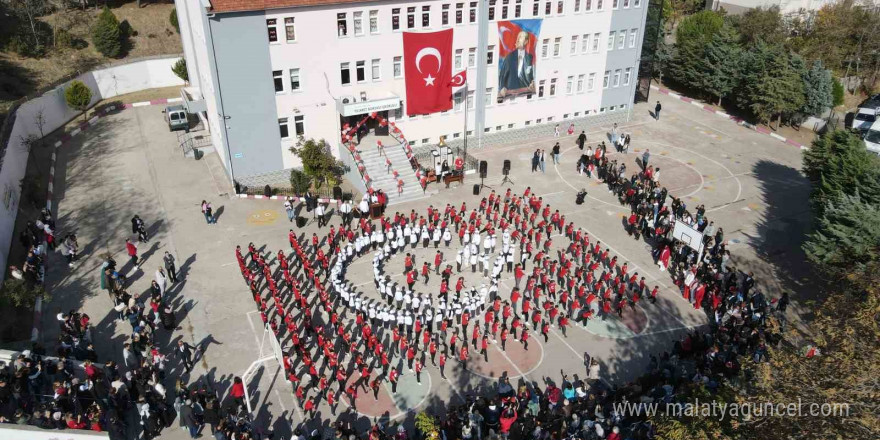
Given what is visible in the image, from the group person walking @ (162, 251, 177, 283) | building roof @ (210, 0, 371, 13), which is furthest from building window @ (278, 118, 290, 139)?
person walking @ (162, 251, 177, 283)

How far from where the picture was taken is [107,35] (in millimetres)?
54469

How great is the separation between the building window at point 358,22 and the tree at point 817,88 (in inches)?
1335

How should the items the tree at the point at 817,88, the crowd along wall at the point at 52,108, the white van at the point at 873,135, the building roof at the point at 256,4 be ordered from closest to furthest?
1. the crowd along wall at the point at 52,108
2. the building roof at the point at 256,4
3. the white van at the point at 873,135
4. the tree at the point at 817,88

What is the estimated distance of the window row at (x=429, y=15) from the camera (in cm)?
3319

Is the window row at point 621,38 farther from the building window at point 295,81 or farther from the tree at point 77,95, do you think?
the tree at point 77,95

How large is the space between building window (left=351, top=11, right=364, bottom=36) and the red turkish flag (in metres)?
2.70

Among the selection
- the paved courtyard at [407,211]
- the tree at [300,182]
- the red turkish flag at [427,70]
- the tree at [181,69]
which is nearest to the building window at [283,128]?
the tree at [300,182]

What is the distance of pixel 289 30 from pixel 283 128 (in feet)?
18.4

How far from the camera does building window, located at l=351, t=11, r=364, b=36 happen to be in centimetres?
3463

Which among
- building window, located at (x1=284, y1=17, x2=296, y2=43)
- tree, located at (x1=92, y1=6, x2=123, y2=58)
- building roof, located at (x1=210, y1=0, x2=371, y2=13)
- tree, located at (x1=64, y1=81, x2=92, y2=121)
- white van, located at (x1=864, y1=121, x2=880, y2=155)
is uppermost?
building roof, located at (x1=210, y1=0, x2=371, y2=13)

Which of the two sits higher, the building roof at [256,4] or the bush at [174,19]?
the building roof at [256,4]

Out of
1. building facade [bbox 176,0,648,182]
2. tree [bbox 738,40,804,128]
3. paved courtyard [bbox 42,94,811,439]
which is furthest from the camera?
tree [bbox 738,40,804,128]

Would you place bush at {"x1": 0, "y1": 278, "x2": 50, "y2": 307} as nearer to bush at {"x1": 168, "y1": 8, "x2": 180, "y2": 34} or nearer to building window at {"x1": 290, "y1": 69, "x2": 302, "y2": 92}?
building window at {"x1": 290, "y1": 69, "x2": 302, "y2": 92}

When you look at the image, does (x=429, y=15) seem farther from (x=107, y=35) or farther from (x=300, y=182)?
(x=107, y=35)
